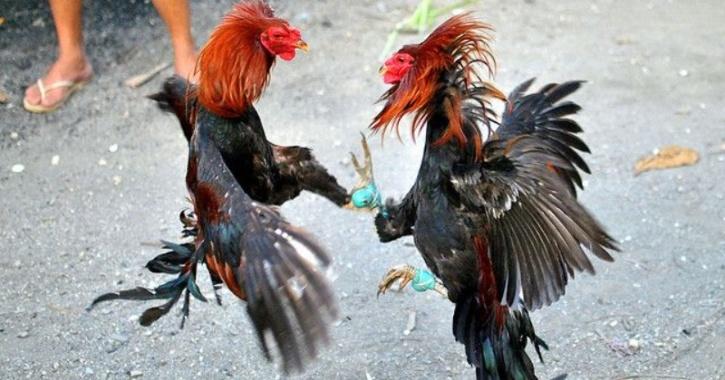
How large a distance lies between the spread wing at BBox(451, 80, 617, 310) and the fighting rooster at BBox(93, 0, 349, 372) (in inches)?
26.9

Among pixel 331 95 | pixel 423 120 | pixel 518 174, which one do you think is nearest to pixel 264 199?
pixel 423 120

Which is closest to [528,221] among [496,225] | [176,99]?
[496,225]

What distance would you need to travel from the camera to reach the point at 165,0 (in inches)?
204

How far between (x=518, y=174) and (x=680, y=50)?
11.2 ft

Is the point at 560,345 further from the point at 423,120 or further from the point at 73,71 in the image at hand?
the point at 73,71

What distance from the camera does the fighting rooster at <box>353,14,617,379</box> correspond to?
3170 millimetres

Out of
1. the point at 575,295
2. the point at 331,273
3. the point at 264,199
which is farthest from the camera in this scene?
the point at 575,295

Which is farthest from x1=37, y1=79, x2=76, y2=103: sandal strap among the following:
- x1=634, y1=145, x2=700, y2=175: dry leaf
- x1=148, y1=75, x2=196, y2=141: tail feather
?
x1=634, y1=145, x2=700, y2=175: dry leaf

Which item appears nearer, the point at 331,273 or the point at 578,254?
the point at 331,273

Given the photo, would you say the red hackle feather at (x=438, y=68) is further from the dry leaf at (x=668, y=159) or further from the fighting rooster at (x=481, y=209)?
the dry leaf at (x=668, y=159)

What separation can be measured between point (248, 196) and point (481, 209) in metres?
0.80

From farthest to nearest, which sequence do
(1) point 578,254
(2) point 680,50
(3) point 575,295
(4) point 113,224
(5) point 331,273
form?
(2) point 680,50, (4) point 113,224, (3) point 575,295, (1) point 578,254, (5) point 331,273

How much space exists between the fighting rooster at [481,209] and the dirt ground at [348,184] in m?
0.51

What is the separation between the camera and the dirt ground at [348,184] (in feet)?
13.0
